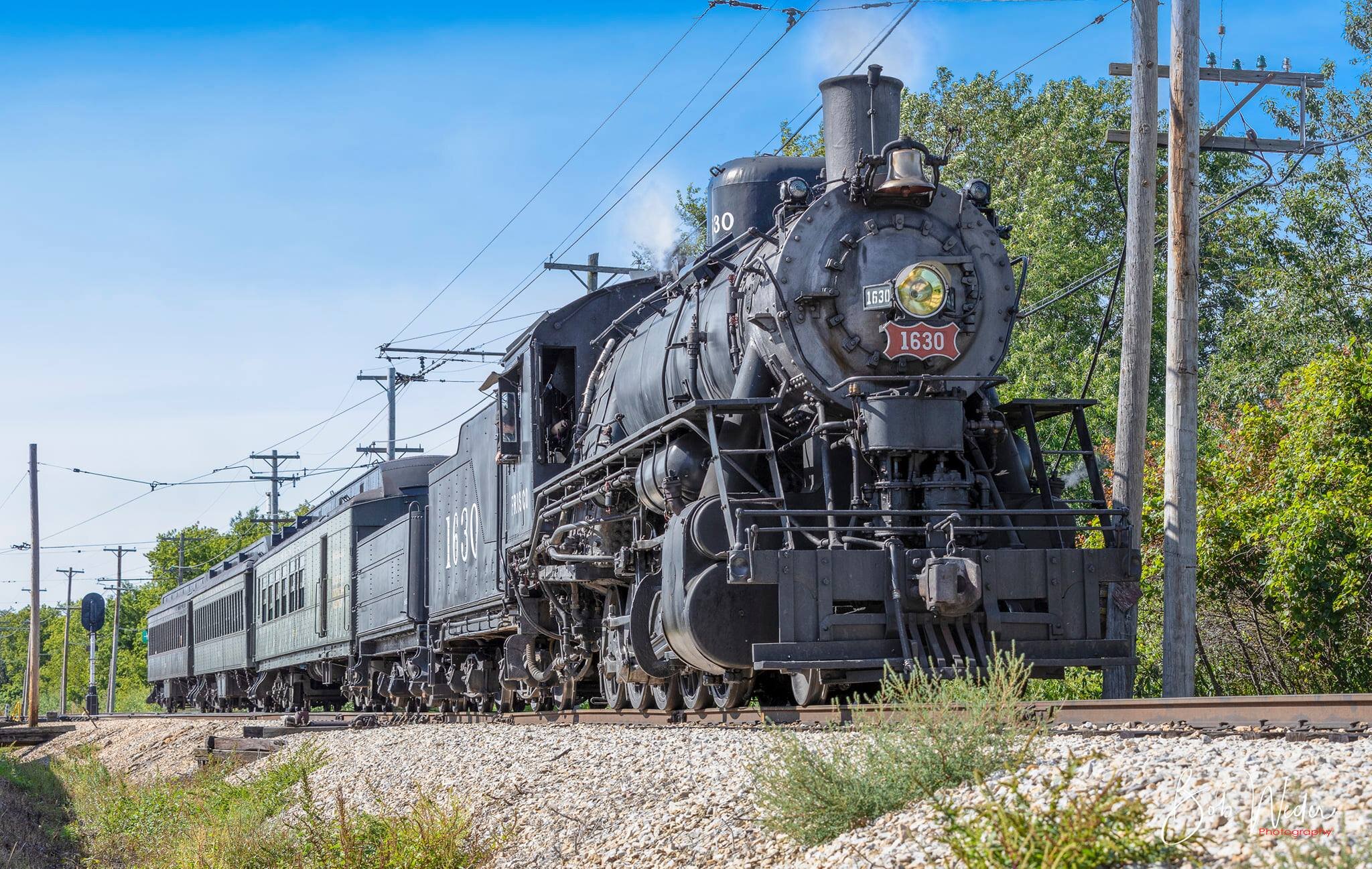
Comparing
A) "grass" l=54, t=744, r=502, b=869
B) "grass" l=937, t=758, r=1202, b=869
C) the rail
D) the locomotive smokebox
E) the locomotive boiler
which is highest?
the locomotive smokebox

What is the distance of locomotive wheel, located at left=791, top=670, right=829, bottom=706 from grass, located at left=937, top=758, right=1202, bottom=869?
3645mm

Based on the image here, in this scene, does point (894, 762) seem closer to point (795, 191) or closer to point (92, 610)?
point (795, 191)

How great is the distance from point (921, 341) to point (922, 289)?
1.14ft

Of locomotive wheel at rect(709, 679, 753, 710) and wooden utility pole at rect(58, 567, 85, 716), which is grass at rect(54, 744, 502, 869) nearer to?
locomotive wheel at rect(709, 679, 753, 710)

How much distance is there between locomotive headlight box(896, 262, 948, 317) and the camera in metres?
8.96

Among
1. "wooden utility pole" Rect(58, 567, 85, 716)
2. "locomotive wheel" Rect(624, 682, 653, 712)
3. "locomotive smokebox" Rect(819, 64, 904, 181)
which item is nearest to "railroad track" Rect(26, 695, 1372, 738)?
"locomotive wheel" Rect(624, 682, 653, 712)

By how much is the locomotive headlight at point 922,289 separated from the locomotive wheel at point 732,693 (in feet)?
8.69

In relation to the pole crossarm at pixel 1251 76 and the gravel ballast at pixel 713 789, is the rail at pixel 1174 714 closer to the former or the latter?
the gravel ballast at pixel 713 789

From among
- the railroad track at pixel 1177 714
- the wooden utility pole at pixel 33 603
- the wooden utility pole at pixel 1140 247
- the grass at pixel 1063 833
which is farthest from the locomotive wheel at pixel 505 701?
the wooden utility pole at pixel 33 603

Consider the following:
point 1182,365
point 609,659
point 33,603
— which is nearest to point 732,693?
point 609,659

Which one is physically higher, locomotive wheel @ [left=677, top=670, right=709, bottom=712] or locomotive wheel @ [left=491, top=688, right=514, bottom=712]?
locomotive wheel @ [left=677, top=670, right=709, bottom=712]

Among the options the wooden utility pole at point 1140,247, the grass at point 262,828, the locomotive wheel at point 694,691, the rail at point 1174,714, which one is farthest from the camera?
the wooden utility pole at point 1140,247

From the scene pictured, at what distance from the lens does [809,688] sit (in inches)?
Answer: 328
